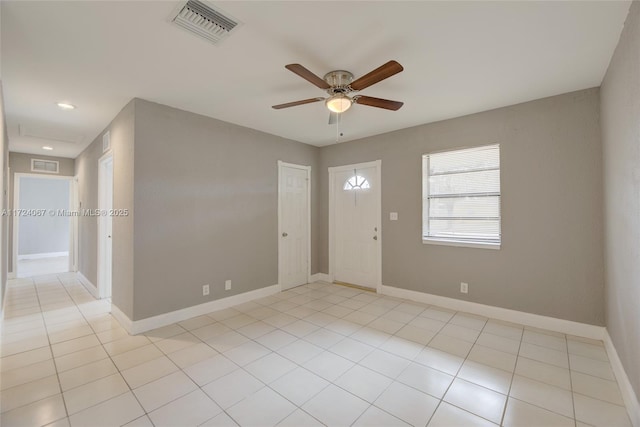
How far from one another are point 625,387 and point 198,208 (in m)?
4.28

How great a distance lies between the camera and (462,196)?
3.70 m

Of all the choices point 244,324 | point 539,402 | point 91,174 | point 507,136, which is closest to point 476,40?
Result: point 507,136

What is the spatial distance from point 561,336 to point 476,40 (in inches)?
120

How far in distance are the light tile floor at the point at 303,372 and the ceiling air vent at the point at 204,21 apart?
261 cm

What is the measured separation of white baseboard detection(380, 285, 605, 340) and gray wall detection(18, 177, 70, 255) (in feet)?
33.0

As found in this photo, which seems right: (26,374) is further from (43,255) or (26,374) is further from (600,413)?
(43,255)

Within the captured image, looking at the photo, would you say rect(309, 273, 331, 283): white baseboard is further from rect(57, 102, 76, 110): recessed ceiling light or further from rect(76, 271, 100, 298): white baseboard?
rect(57, 102, 76, 110): recessed ceiling light

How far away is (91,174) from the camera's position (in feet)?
15.6

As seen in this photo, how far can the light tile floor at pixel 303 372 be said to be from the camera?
1804 mm

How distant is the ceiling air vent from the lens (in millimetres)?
1715

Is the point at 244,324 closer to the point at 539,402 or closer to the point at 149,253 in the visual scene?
the point at 149,253

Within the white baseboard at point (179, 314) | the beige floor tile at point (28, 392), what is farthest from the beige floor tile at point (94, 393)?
the white baseboard at point (179, 314)

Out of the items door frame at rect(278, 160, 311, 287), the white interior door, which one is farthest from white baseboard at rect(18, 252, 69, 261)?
door frame at rect(278, 160, 311, 287)

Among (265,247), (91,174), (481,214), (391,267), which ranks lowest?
(391,267)
